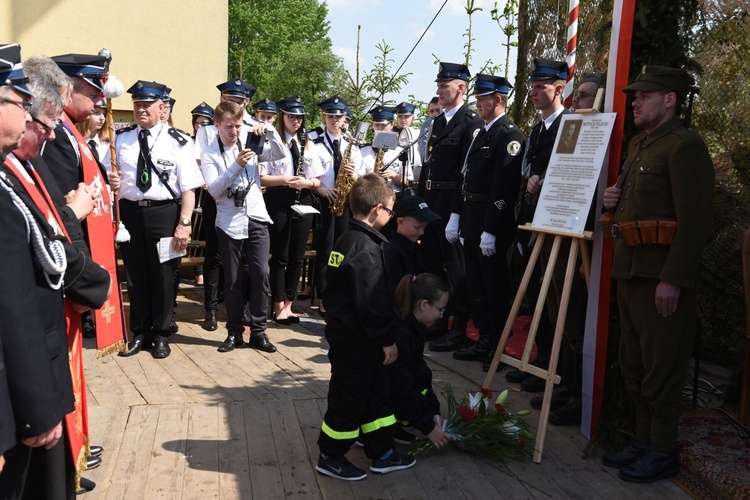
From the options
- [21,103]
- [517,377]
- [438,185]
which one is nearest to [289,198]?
[438,185]

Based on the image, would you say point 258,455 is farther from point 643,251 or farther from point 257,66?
point 257,66

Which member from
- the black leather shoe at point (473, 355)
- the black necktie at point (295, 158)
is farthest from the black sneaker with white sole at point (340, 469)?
the black necktie at point (295, 158)

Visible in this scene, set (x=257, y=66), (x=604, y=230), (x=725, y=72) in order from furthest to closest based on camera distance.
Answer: (x=257, y=66)
(x=725, y=72)
(x=604, y=230)

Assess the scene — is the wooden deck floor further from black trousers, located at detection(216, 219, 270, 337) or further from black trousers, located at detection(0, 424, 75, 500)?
→ black trousers, located at detection(0, 424, 75, 500)

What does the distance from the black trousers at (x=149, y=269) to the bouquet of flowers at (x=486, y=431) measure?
2885mm

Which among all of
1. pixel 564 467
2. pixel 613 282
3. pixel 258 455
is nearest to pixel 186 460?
pixel 258 455

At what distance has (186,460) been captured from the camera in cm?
416

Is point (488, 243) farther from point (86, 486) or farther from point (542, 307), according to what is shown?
point (86, 486)

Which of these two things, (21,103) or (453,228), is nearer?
(21,103)

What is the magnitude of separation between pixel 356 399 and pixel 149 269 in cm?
302

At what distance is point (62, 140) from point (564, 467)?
3204 millimetres

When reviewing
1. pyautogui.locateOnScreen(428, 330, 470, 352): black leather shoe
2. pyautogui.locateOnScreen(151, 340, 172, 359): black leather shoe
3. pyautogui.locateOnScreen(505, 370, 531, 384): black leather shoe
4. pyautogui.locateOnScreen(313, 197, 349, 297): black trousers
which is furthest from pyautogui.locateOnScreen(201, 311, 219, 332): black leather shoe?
pyautogui.locateOnScreen(505, 370, 531, 384): black leather shoe

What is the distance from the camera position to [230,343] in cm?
646

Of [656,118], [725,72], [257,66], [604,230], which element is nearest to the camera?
[656,118]
